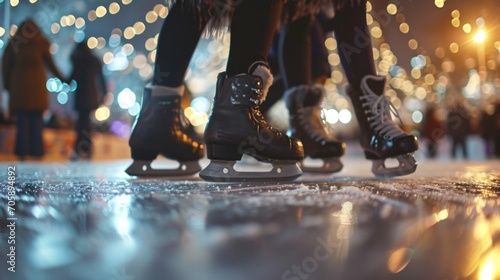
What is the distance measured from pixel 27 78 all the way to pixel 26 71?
64mm

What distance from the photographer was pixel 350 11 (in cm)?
113

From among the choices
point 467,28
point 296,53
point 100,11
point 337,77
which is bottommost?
point 296,53

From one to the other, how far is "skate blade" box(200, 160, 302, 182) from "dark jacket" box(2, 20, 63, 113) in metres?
2.83

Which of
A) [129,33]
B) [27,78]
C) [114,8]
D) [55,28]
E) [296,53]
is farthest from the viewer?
[129,33]

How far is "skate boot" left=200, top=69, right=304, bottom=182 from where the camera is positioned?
2.72 ft

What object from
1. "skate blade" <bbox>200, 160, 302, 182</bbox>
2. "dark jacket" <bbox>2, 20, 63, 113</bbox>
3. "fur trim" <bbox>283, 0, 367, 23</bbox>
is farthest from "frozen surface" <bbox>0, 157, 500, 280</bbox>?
"dark jacket" <bbox>2, 20, 63, 113</bbox>

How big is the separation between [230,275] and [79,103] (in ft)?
11.9

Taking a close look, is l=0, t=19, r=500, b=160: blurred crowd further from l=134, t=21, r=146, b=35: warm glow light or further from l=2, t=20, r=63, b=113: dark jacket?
l=134, t=21, r=146, b=35: warm glow light

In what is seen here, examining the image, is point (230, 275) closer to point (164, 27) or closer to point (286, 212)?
point (286, 212)

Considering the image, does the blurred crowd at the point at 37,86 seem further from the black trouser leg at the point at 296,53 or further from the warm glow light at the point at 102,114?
the warm glow light at the point at 102,114

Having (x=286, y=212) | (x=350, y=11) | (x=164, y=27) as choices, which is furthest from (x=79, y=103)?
(x=286, y=212)

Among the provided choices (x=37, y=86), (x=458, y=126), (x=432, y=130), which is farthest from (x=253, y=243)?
(x=432, y=130)

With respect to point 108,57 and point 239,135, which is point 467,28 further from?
point 108,57

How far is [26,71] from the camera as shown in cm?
304
